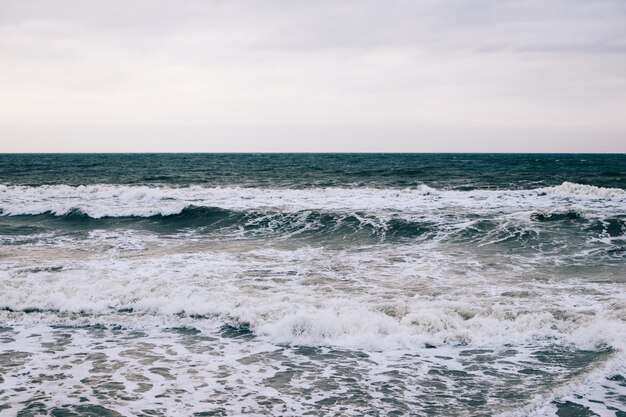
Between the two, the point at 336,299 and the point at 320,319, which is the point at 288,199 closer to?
the point at 336,299

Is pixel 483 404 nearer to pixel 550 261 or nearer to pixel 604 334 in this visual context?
pixel 604 334

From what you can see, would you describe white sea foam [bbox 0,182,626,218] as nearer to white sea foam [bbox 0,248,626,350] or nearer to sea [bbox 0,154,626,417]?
sea [bbox 0,154,626,417]

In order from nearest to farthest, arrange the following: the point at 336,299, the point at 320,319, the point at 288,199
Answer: the point at 320,319 → the point at 336,299 → the point at 288,199

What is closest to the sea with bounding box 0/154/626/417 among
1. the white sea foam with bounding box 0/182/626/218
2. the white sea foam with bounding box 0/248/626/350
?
the white sea foam with bounding box 0/248/626/350

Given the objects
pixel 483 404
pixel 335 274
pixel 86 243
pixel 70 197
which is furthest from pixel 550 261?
pixel 70 197

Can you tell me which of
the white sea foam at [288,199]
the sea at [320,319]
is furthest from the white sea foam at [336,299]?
the white sea foam at [288,199]

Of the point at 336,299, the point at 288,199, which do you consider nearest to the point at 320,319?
the point at 336,299

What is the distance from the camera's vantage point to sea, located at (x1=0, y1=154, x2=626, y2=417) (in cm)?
562

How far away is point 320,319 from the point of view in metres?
7.84

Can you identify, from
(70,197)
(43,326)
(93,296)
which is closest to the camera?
(43,326)

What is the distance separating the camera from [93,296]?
9.38 meters

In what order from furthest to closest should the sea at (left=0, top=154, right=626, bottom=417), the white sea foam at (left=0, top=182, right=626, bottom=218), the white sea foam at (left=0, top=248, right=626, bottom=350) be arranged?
the white sea foam at (left=0, top=182, right=626, bottom=218) < the white sea foam at (left=0, top=248, right=626, bottom=350) < the sea at (left=0, top=154, right=626, bottom=417)

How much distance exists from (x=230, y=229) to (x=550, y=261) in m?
11.1

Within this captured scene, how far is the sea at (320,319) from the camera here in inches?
221
